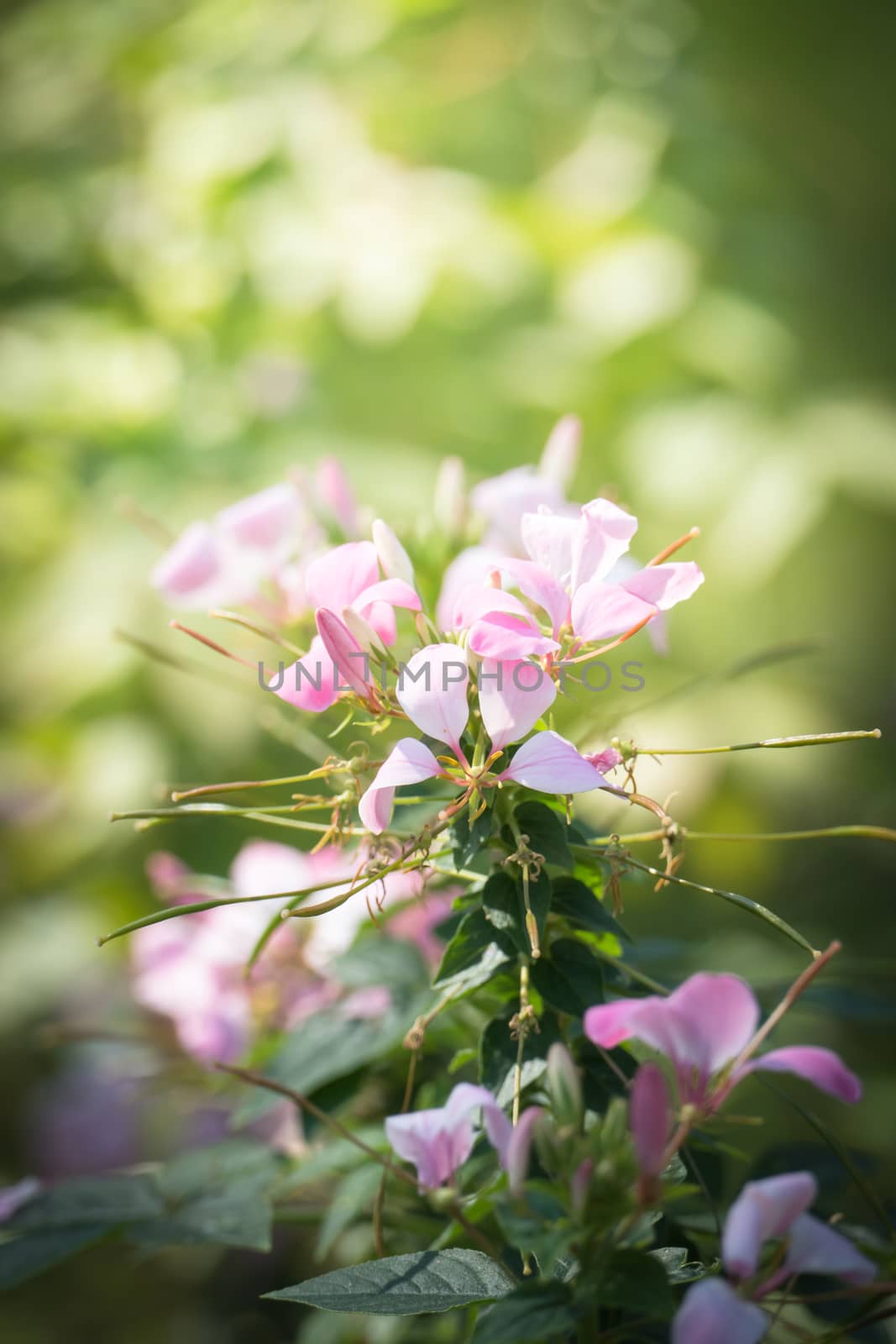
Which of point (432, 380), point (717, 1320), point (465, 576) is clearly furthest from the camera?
point (432, 380)

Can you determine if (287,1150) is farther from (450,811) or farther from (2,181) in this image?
(2,181)

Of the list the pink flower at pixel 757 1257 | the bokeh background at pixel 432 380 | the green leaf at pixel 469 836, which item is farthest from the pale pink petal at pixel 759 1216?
the bokeh background at pixel 432 380

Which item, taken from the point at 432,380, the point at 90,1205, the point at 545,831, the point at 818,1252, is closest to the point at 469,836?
the point at 545,831

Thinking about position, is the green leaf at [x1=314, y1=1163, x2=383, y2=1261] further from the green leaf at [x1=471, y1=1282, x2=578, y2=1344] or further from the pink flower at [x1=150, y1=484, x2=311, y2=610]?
the pink flower at [x1=150, y1=484, x2=311, y2=610]

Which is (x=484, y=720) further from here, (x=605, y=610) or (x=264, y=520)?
(x=264, y=520)

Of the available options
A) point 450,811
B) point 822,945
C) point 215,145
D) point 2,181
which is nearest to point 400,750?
point 450,811

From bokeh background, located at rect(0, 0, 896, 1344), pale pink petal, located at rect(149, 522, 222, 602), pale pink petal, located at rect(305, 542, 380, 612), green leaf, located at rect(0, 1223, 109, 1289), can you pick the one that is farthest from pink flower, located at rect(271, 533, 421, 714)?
bokeh background, located at rect(0, 0, 896, 1344)
